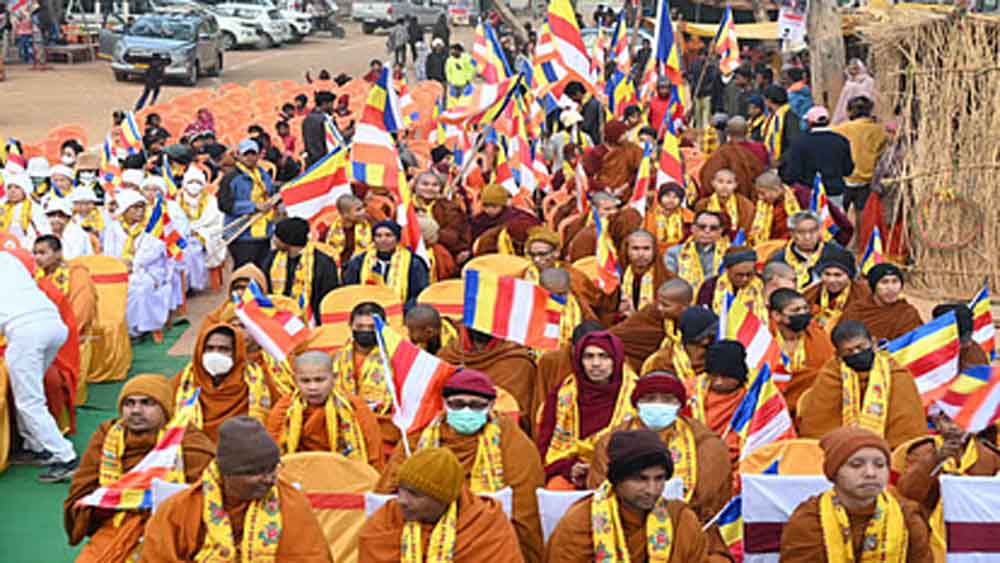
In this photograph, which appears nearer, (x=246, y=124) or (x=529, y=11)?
(x=246, y=124)

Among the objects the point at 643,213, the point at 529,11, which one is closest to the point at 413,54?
the point at 529,11

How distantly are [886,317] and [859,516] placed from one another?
11.6 ft

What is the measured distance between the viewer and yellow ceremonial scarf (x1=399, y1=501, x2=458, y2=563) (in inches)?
195

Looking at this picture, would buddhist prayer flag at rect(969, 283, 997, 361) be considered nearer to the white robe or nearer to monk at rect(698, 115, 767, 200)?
monk at rect(698, 115, 767, 200)

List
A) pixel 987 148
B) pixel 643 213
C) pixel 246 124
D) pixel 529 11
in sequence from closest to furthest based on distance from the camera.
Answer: pixel 643 213 < pixel 987 148 < pixel 246 124 < pixel 529 11

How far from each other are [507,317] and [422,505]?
8.61 ft

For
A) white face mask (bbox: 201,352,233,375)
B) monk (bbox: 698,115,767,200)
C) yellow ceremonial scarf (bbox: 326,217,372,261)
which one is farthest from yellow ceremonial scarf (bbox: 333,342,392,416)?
monk (bbox: 698,115,767,200)

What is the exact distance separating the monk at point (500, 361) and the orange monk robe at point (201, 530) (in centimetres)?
254

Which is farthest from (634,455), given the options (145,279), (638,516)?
(145,279)

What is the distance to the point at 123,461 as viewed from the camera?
5.95 m

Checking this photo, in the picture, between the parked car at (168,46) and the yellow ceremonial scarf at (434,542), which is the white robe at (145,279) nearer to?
the yellow ceremonial scarf at (434,542)

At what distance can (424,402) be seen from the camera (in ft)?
20.3

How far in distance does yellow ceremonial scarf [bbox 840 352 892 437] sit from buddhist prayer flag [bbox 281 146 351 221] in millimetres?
4906

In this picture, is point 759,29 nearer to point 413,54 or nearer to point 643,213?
point 413,54
